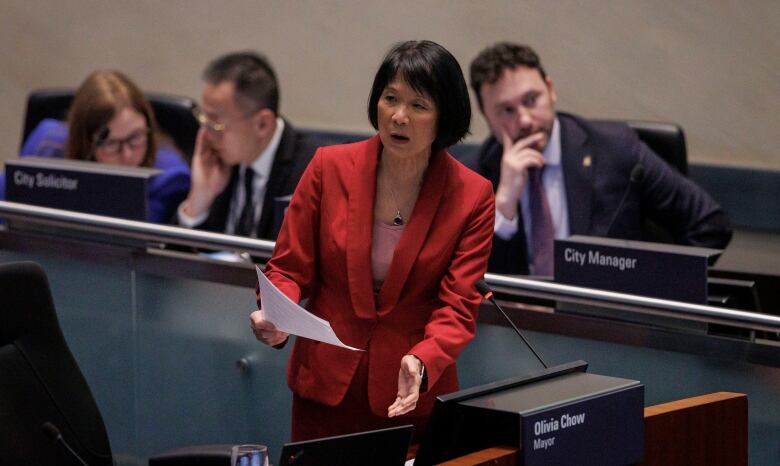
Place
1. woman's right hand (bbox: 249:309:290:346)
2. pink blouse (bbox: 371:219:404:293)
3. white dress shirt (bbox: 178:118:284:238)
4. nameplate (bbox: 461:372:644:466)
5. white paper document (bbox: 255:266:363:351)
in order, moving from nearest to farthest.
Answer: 1. nameplate (bbox: 461:372:644:466)
2. white paper document (bbox: 255:266:363:351)
3. woman's right hand (bbox: 249:309:290:346)
4. pink blouse (bbox: 371:219:404:293)
5. white dress shirt (bbox: 178:118:284:238)

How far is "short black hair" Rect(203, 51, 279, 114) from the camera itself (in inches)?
164

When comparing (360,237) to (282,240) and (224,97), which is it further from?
(224,97)

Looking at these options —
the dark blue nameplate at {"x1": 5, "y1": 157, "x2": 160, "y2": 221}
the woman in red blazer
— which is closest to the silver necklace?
the woman in red blazer

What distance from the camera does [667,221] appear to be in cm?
387

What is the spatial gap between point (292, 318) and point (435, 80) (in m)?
0.45

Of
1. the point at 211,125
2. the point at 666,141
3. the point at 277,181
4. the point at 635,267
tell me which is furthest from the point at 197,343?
the point at 666,141

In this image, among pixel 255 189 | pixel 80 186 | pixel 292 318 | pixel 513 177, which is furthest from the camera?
pixel 255 189

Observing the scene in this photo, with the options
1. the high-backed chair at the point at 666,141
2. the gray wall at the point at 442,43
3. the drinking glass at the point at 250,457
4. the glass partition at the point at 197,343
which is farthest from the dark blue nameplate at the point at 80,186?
the gray wall at the point at 442,43

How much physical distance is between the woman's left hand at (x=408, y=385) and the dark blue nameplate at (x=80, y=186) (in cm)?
159

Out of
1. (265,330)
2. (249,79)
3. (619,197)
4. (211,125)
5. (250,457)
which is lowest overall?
(250,457)

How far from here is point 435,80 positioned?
203 cm

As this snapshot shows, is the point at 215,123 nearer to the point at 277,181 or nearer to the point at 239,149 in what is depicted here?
the point at 239,149

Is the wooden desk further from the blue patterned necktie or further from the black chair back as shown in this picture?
the blue patterned necktie

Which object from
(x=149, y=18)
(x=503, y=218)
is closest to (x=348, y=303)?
(x=503, y=218)
